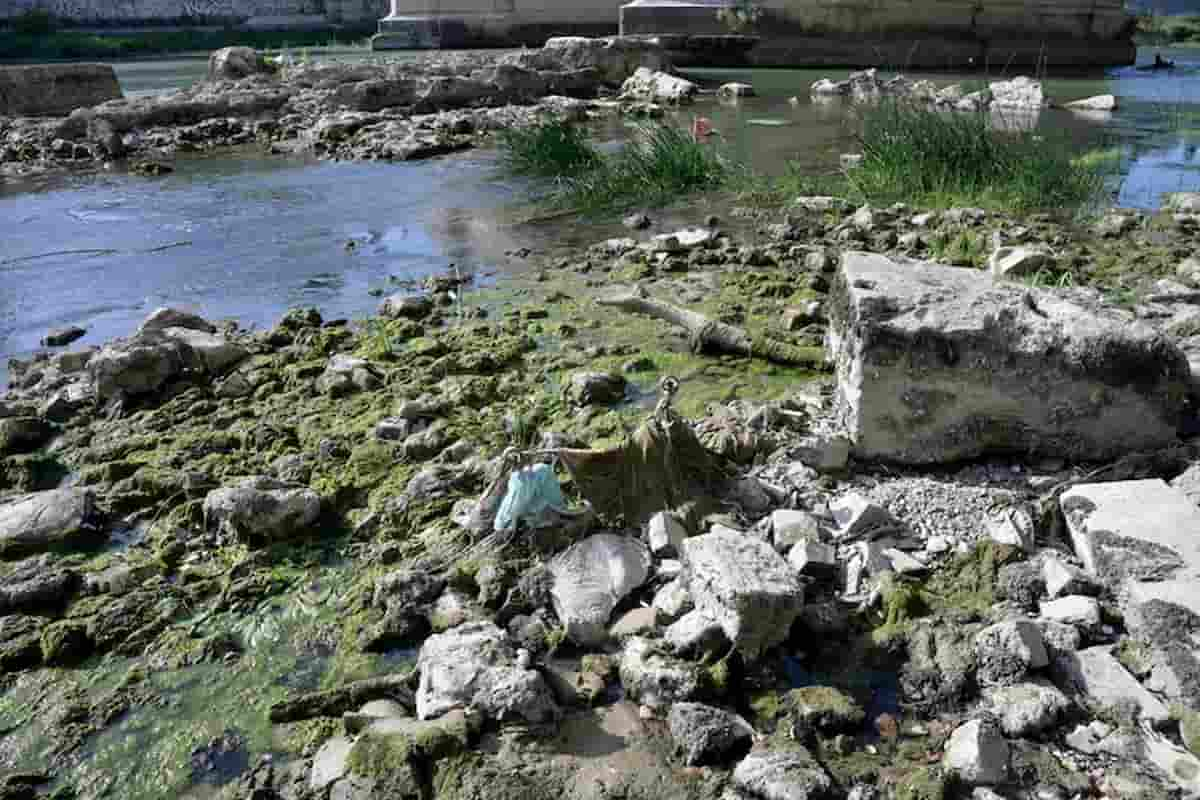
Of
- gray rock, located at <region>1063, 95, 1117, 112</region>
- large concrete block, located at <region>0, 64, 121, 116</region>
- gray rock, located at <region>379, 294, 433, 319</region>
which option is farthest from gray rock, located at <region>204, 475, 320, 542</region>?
large concrete block, located at <region>0, 64, 121, 116</region>

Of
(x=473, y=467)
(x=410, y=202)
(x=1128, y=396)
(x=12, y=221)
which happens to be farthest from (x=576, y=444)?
(x=12, y=221)

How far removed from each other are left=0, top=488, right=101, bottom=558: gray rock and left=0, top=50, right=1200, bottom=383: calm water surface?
7.96 ft

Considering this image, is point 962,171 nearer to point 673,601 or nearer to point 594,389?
point 594,389

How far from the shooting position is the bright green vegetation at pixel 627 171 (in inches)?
381

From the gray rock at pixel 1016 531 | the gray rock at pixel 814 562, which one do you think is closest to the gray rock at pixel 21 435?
the gray rock at pixel 814 562

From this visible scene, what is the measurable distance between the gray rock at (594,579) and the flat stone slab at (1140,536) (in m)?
1.44

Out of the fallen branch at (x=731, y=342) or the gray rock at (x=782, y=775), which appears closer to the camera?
the gray rock at (x=782, y=775)

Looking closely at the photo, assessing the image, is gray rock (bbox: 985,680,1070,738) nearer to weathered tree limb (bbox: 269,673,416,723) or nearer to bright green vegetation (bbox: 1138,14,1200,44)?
weathered tree limb (bbox: 269,673,416,723)

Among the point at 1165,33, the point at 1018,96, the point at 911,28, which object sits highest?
the point at 1165,33

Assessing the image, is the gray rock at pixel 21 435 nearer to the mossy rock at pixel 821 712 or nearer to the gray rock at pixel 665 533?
the gray rock at pixel 665 533

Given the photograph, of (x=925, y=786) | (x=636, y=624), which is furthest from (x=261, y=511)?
(x=925, y=786)

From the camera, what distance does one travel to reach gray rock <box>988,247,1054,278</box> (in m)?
6.17

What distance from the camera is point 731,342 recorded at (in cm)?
531

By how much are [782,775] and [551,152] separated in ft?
30.4
